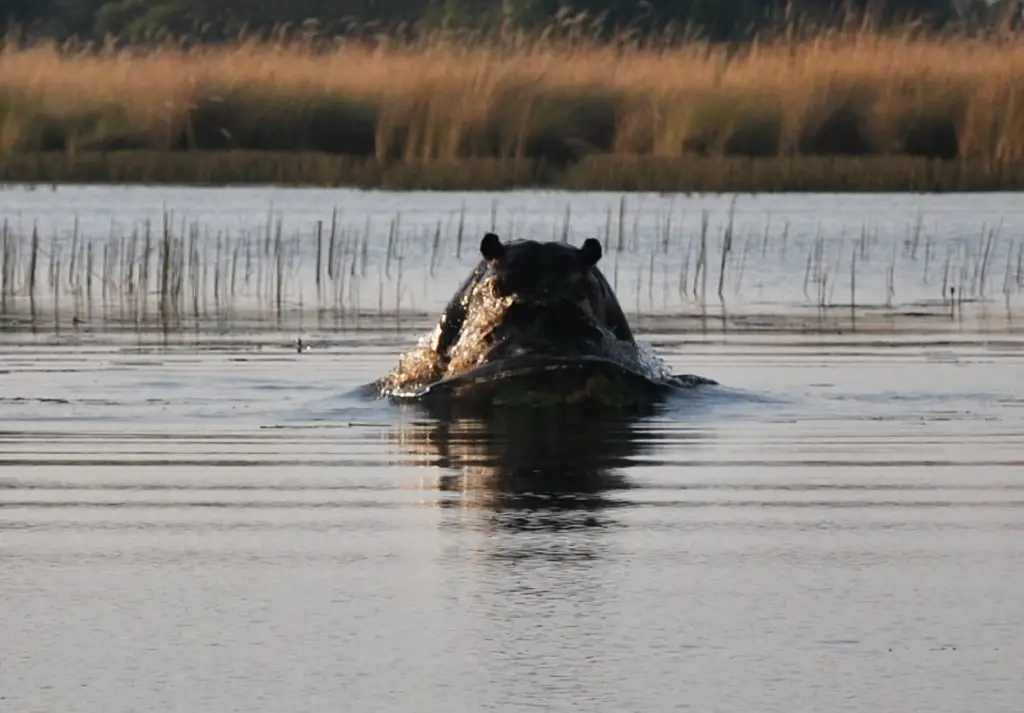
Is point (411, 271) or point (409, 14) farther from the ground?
point (409, 14)

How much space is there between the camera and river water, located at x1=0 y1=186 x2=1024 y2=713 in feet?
18.7

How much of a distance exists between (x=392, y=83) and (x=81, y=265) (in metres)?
11.0

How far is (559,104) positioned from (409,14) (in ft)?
90.4

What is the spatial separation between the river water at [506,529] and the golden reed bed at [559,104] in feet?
42.4

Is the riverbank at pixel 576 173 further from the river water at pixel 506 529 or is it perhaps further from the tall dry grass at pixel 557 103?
the river water at pixel 506 529

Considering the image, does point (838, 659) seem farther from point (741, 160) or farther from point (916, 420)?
point (741, 160)

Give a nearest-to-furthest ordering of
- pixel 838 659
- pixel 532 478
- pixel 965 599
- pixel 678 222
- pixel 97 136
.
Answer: pixel 838 659 < pixel 965 599 < pixel 532 478 < pixel 678 222 < pixel 97 136

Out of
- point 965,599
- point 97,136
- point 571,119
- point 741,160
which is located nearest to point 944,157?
point 741,160

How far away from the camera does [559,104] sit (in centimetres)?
2975

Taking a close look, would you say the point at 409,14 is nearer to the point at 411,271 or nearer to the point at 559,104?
the point at 559,104

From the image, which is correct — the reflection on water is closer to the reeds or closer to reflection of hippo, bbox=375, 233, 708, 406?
reflection of hippo, bbox=375, 233, 708, 406

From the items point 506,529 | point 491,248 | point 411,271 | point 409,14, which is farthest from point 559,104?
point 409,14

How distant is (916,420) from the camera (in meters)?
10.9

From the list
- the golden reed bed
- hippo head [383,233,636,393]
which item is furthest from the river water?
the golden reed bed
